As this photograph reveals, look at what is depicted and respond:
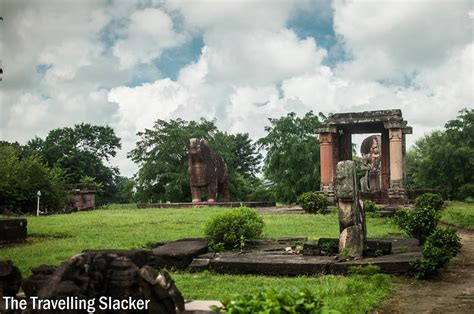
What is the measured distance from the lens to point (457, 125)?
34.8 meters

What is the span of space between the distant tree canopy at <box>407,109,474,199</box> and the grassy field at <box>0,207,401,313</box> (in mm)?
16648

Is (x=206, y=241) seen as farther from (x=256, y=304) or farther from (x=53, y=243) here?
(x=256, y=304)

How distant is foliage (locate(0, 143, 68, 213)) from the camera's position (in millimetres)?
25250

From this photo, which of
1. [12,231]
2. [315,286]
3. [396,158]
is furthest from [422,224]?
[396,158]

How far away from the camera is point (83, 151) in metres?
50.5

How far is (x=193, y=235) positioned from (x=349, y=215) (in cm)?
532

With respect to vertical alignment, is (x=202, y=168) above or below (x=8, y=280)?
above

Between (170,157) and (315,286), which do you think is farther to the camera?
(170,157)

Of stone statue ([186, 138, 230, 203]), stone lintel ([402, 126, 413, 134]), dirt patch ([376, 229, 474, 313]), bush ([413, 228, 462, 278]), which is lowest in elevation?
dirt patch ([376, 229, 474, 313])

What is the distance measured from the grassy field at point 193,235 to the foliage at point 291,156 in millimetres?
17056

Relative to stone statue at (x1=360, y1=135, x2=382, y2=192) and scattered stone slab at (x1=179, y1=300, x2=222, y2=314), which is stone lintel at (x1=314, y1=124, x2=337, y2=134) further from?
scattered stone slab at (x1=179, y1=300, x2=222, y2=314)

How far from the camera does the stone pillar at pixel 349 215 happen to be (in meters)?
8.74

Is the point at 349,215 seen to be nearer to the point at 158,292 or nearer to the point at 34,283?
the point at 158,292

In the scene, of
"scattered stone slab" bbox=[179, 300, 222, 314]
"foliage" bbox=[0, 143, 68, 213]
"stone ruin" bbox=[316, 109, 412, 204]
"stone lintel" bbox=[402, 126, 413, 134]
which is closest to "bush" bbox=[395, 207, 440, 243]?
"scattered stone slab" bbox=[179, 300, 222, 314]
